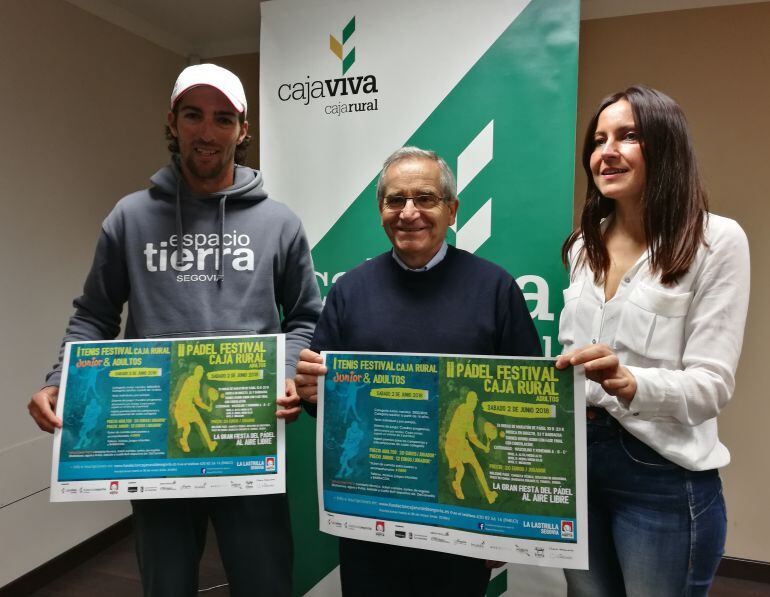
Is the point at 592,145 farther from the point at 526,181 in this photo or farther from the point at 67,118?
the point at 67,118

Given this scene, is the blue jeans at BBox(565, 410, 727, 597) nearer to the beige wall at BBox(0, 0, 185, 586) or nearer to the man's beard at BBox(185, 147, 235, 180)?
the man's beard at BBox(185, 147, 235, 180)

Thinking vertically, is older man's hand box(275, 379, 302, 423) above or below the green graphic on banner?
below

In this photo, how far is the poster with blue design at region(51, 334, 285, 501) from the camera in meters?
1.30

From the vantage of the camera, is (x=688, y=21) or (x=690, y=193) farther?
(x=688, y=21)

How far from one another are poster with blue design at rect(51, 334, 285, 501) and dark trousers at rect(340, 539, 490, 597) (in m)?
0.29

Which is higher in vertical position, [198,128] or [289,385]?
[198,128]

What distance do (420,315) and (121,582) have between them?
8.19ft

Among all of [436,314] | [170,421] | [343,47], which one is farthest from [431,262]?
[343,47]

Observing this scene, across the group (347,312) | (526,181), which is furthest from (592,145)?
(347,312)

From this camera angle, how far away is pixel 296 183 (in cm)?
219

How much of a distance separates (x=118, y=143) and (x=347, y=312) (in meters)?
2.48

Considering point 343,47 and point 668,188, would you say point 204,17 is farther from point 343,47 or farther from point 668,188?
point 668,188

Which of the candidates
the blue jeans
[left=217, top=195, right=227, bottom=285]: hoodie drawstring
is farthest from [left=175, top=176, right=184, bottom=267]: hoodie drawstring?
the blue jeans

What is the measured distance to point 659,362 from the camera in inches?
46.1
